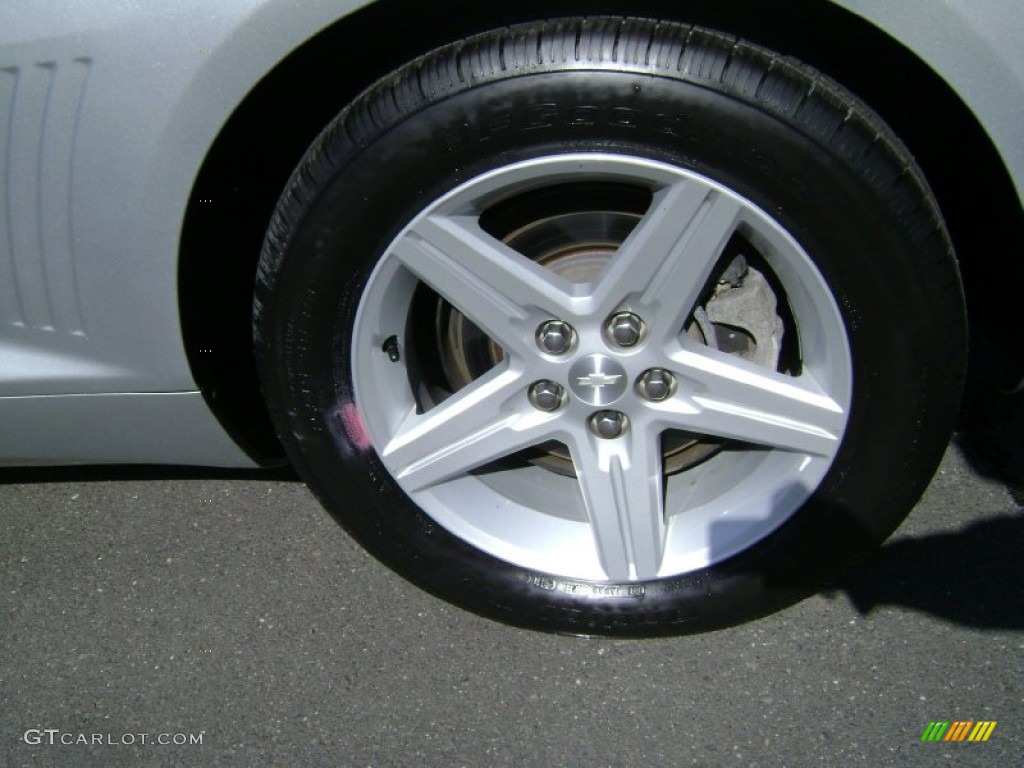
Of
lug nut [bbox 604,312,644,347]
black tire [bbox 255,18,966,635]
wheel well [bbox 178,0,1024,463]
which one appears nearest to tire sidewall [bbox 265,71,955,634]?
black tire [bbox 255,18,966,635]

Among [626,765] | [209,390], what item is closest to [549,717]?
[626,765]

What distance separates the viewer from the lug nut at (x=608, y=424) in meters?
1.76

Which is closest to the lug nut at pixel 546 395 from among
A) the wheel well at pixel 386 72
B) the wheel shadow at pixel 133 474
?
the wheel well at pixel 386 72

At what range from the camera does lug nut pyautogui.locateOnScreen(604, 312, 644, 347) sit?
167 centimetres

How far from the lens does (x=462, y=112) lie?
1497 mm

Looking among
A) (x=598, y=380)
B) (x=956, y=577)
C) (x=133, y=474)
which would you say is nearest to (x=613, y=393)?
(x=598, y=380)

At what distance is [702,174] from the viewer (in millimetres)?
1505

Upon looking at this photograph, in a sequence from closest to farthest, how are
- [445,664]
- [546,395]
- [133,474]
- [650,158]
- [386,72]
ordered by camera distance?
[650,158] → [386,72] → [546,395] → [445,664] → [133,474]

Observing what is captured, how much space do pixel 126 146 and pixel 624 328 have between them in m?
0.82

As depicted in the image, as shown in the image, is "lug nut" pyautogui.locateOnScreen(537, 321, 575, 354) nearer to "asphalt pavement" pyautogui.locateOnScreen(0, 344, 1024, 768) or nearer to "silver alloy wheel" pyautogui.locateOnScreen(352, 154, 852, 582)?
"silver alloy wheel" pyautogui.locateOnScreen(352, 154, 852, 582)

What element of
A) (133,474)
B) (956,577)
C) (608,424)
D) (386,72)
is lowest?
(133,474)

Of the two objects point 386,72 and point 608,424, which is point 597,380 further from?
point 386,72

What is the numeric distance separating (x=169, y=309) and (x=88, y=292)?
135mm

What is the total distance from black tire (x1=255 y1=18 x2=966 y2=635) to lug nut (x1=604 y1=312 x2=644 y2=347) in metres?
0.27
